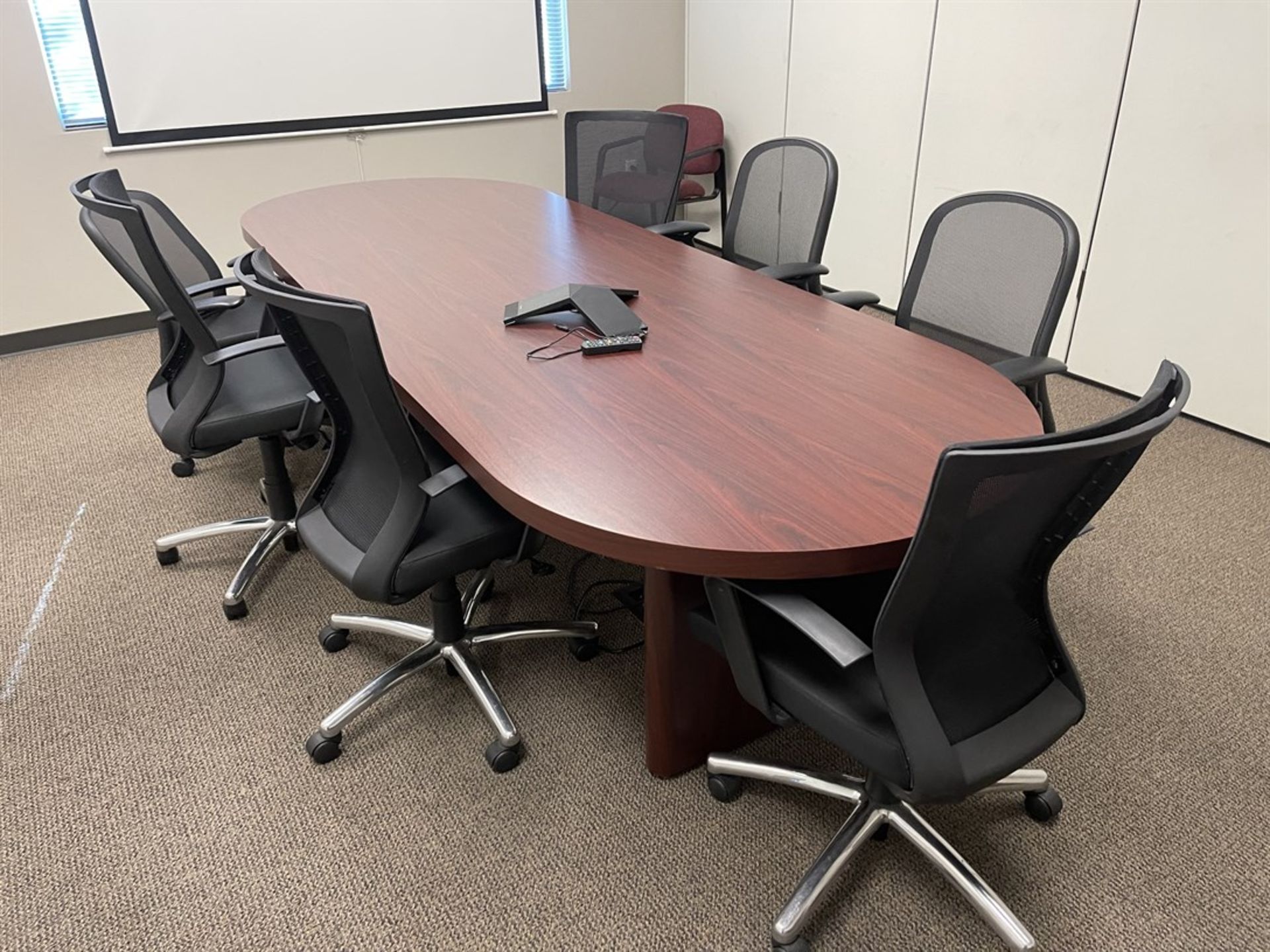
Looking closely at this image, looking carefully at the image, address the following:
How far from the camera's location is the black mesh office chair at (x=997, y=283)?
2.17 meters

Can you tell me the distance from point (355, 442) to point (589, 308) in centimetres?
71

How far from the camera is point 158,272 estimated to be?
6.88 feet

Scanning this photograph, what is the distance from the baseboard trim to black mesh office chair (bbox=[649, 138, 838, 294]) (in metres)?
2.89

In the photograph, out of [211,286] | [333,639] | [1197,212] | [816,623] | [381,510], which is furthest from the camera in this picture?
[1197,212]

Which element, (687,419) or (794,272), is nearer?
(687,419)

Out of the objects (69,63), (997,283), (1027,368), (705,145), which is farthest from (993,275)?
(69,63)

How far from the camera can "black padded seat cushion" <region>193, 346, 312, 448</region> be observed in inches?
90.7

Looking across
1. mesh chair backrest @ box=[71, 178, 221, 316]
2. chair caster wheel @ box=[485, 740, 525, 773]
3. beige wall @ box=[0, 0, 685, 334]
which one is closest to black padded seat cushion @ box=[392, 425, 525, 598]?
chair caster wheel @ box=[485, 740, 525, 773]

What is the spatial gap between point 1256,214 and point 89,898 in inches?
149

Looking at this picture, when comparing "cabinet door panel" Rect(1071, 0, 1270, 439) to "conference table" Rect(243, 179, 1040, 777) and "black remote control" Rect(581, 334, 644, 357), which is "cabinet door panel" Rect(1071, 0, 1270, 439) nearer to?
"conference table" Rect(243, 179, 1040, 777)

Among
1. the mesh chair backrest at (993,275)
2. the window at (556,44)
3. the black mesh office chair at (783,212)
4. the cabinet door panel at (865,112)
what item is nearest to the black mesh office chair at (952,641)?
the mesh chair backrest at (993,275)

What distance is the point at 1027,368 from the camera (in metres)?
2.12

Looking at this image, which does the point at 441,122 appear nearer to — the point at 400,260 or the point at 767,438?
the point at 400,260

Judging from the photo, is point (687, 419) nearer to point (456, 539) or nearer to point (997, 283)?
point (456, 539)
